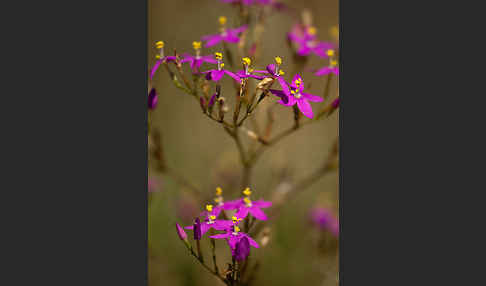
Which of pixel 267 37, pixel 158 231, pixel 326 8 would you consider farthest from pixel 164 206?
pixel 326 8

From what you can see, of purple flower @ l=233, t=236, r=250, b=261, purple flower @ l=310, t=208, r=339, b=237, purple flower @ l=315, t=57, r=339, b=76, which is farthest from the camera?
purple flower @ l=310, t=208, r=339, b=237

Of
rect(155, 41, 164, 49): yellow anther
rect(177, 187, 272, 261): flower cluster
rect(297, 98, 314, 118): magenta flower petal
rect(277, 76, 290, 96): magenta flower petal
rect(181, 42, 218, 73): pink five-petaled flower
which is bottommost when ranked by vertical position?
rect(177, 187, 272, 261): flower cluster

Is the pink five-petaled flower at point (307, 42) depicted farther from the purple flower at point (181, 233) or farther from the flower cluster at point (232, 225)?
the purple flower at point (181, 233)

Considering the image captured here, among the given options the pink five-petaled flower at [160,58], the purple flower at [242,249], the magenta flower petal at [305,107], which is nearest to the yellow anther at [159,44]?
the pink five-petaled flower at [160,58]

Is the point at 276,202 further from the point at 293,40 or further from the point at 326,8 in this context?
the point at 326,8

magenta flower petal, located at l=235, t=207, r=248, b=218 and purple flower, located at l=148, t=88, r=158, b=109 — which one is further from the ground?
purple flower, located at l=148, t=88, r=158, b=109

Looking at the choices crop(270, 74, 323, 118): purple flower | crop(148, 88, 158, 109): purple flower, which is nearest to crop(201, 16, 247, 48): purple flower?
crop(148, 88, 158, 109): purple flower

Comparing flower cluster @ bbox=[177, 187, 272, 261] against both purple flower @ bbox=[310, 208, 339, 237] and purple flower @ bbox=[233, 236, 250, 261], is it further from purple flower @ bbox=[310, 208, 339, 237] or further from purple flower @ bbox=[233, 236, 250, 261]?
purple flower @ bbox=[310, 208, 339, 237]

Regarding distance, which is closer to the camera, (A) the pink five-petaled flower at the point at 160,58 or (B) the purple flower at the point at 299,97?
(B) the purple flower at the point at 299,97

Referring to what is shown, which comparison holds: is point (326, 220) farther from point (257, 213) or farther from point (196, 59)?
point (196, 59)
